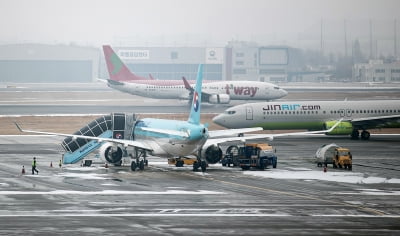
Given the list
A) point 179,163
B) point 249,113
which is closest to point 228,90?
point 249,113

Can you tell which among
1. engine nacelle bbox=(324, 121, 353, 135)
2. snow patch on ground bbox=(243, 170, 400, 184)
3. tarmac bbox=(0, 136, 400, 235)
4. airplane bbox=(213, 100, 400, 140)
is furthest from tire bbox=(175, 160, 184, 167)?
engine nacelle bbox=(324, 121, 353, 135)

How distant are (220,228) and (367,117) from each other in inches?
2336

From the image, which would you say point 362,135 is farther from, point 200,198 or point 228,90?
point 228,90

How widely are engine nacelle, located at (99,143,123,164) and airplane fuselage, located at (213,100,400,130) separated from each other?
1193 inches

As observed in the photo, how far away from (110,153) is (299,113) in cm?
3486

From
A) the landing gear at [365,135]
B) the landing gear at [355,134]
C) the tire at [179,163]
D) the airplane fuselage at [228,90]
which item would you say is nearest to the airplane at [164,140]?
the tire at [179,163]

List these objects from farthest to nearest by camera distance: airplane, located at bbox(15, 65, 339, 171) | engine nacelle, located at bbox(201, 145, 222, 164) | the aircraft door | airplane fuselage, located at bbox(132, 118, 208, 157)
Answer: the aircraft door → engine nacelle, located at bbox(201, 145, 222, 164) → airplane, located at bbox(15, 65, 339, 171) → airplane fuselage, located at bbox(132, 118, 208, 157)

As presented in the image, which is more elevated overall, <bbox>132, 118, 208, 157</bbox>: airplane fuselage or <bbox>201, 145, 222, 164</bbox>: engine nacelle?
<bbox>132, 118, 208, 157</bbox>: airplane fuselage

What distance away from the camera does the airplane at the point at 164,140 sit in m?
59.1

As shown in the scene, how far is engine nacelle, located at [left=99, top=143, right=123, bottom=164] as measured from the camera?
63000 mm

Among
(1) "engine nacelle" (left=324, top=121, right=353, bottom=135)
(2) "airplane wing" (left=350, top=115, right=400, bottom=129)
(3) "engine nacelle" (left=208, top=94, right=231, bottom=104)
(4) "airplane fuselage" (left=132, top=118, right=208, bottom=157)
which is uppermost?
(3) "engine nacelle" (left=208, top=94, right=231, bottom=104)

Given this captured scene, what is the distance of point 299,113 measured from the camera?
92938mm

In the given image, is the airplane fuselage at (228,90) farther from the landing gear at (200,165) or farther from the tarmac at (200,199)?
the landing gear at (200,165)

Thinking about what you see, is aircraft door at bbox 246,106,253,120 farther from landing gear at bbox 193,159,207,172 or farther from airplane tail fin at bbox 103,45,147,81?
airplane tail fin at bbox 103,45,147,81
